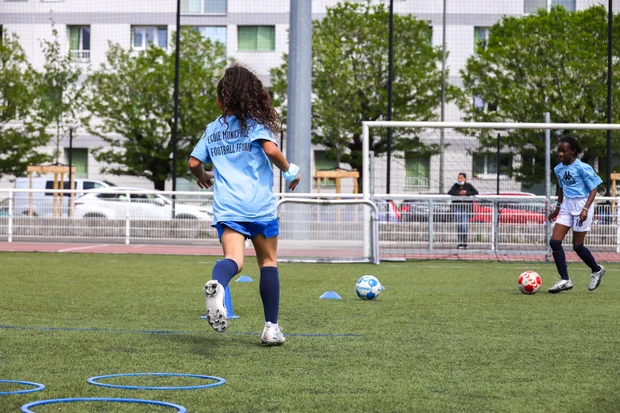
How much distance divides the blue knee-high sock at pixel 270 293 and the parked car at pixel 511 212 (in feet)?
37.2

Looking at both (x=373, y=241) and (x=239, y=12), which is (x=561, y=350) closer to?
(x=373, y=241)

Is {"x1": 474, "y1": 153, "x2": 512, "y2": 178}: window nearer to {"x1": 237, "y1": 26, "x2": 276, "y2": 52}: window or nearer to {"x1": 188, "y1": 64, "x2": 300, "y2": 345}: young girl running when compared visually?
{"x1": 188, "y1": 64, "x2": 300, "y2": 345}: young girl running

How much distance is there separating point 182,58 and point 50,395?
33.1 metres

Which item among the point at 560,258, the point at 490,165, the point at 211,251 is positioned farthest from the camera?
the point at 211,251

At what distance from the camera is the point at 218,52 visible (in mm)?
37906

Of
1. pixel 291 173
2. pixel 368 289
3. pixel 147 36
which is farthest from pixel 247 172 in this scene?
pixel 147 36

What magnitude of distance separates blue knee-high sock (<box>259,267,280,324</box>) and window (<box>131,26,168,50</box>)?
1484 inches

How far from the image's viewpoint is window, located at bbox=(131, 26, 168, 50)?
42.8m

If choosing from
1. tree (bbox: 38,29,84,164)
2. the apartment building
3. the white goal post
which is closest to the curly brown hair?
the white goal post

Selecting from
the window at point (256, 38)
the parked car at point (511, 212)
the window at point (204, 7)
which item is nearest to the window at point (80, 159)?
the window at point (204, 7)

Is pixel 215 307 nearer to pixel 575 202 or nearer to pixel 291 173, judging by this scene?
pixel 291 173

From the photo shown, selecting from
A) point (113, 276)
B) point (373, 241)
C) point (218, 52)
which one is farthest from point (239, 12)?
point (113, 276)

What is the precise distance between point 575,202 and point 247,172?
5.84 metres

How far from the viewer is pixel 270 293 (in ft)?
20.1
